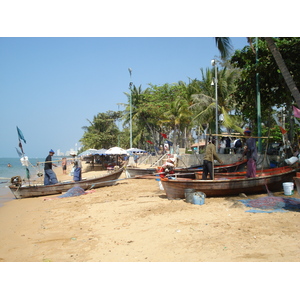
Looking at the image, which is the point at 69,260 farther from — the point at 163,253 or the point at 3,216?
the point at 3,216

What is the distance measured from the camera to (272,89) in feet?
44.7

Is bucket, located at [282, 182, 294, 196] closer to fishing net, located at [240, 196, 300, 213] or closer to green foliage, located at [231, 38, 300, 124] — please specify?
fishing net, located at [240, 196, 300, 213]

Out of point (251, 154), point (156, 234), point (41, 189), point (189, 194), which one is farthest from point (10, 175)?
point (156, 234)

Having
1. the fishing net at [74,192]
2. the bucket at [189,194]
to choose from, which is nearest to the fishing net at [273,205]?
the bucket at [189,194]

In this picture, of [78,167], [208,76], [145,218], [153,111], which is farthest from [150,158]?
[145,218]

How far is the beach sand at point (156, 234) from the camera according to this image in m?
4.46

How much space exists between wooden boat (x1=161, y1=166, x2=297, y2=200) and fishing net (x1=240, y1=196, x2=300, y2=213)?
115 centimetres

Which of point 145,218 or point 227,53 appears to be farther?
point 227,53

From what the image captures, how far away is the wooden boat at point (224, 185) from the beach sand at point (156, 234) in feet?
1.04

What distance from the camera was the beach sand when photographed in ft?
14.6

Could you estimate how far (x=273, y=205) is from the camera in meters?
7.23

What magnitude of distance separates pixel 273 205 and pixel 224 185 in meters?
1.89

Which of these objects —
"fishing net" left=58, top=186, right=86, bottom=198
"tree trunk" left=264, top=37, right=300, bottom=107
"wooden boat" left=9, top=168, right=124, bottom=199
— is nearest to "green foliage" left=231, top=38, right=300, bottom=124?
"tree trunk" left=264, top=37, right=300, bottom=107

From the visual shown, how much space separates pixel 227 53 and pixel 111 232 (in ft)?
25.0
